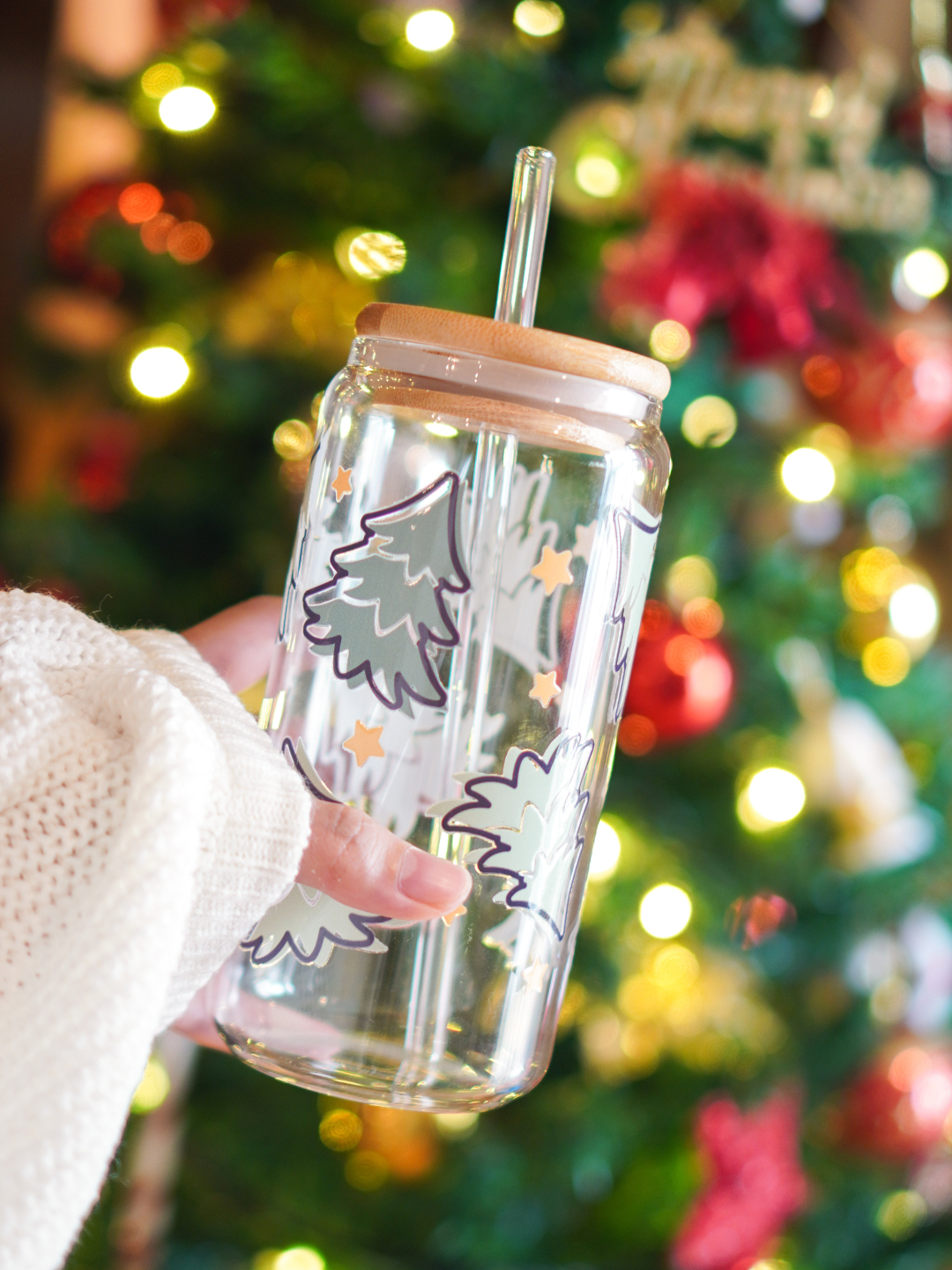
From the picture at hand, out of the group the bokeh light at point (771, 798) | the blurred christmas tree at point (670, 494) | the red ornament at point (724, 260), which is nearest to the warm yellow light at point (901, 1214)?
the blurred christmas tree at point (670, 494)

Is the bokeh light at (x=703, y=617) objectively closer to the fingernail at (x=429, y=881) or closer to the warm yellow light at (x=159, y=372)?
the warm yellow light at (x=159, y=372)

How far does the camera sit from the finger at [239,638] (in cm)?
52

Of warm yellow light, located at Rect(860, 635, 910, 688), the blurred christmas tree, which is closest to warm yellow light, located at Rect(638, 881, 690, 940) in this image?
the blurred christmas tree

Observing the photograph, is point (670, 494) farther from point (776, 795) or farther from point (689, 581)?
point (776, 795)

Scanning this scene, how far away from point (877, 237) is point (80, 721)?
903 mm

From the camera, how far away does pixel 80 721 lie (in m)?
0.34

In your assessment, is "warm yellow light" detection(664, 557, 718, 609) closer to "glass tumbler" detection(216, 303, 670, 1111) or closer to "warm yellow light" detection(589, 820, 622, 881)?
"warm yellow light" detection(589, 820, 622, 881)

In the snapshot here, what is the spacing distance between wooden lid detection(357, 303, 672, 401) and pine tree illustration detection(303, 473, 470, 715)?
2.0 inches

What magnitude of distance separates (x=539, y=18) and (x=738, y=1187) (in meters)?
0.97

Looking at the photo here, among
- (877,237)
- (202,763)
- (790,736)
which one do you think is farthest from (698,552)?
(202,763)

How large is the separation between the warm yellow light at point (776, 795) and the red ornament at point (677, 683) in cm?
12

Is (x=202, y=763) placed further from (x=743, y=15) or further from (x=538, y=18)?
(x=743, y=15)

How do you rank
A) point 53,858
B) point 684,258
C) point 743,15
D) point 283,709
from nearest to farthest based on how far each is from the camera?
point 53,858 < point 283,709 < point 684,258 < point 743,15

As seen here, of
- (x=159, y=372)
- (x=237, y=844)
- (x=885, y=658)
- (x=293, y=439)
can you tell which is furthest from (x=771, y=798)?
(x=237, y=844)
